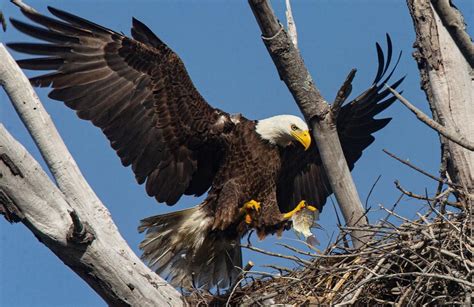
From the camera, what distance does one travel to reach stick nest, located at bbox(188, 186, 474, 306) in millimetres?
5156

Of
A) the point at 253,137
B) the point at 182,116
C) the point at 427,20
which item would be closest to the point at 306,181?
the point at 253,137

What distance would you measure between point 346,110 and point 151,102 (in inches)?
66.7

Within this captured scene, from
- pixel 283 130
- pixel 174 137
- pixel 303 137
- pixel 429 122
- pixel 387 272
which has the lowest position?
pixel 387 272

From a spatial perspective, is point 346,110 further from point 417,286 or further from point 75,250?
point 75,250

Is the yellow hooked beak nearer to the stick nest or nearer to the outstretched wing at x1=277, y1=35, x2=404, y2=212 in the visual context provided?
the outstretched wing at x1=277, y1=35, x2=404, y2=212

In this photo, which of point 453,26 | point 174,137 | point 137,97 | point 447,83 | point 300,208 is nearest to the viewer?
point 453,26

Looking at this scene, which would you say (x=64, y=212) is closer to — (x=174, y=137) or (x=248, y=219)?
(x=174, y=137)

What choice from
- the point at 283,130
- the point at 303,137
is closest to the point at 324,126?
the point at 303,137

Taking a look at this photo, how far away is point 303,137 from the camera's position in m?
7.75

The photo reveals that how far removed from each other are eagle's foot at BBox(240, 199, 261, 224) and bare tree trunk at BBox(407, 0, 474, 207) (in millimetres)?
2005

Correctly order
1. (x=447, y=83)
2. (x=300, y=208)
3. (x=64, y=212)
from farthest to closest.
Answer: (x=300, y=208) → (x=447, y=83) → (x=64, y=212)

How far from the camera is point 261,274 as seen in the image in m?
5.86

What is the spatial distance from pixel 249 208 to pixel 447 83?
2.27 meters

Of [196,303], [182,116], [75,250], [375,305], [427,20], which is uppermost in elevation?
[182,116]
